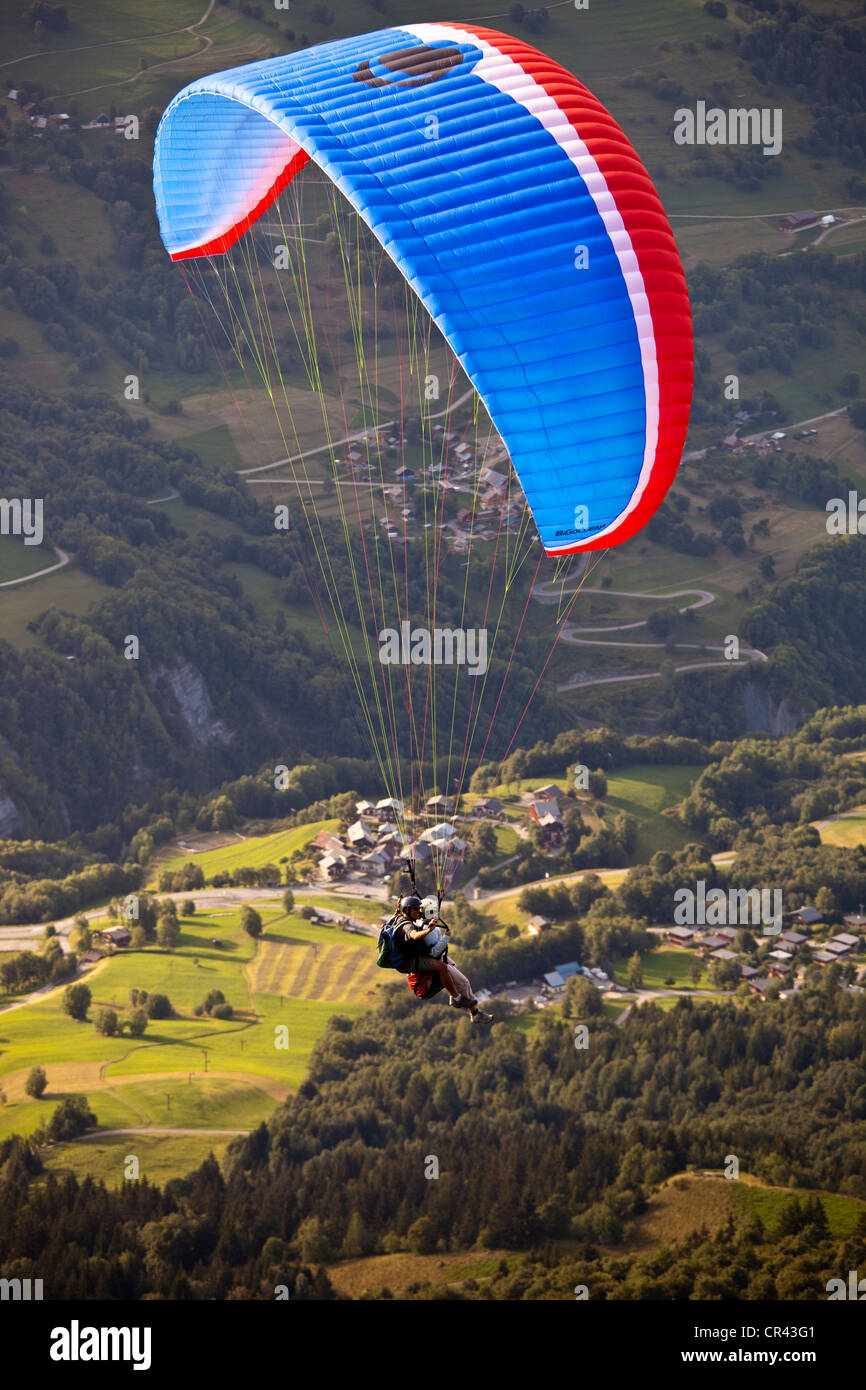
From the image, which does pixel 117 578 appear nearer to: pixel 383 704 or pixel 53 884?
pixel 383 704

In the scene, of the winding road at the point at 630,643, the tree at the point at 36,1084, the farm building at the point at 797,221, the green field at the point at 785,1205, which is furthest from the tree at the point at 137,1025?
the farm building at the point at 797,221

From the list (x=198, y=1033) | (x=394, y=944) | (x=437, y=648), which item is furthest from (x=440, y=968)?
(x=437, y=648)

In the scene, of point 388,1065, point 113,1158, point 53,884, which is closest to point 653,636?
point 53,884

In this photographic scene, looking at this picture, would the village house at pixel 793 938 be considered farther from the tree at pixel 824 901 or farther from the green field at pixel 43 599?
the green field at pixel 43 599

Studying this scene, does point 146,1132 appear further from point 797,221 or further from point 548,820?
point 797,221

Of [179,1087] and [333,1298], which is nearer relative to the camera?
[333,1298]
